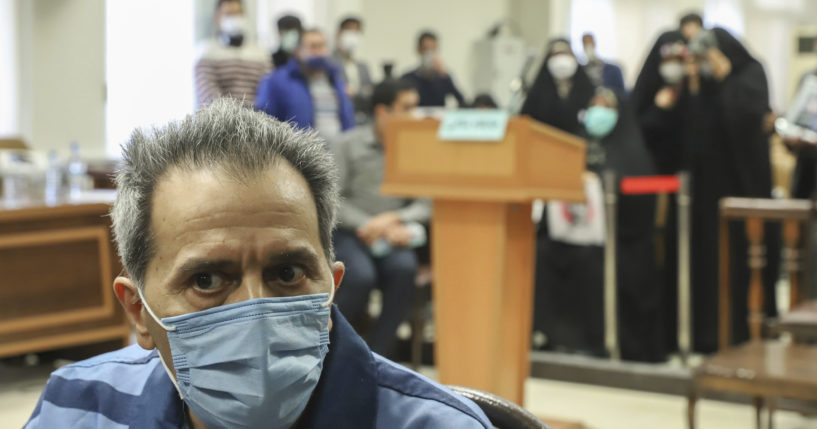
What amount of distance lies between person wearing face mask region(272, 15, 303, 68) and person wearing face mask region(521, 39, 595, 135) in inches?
68.7

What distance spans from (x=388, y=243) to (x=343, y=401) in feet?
13.4

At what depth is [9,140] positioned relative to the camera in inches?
252

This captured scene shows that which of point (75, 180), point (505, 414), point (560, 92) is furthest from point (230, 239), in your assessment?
point (75, 180)

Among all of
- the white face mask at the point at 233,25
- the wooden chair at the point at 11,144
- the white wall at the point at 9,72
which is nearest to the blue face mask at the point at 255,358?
the wooden chair at the point at 11,144

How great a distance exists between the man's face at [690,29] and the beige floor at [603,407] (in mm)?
2137

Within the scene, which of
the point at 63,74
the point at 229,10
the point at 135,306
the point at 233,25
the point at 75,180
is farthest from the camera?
the point at 63,74

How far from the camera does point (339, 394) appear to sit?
4.05 ft

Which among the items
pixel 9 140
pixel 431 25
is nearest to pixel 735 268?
pixel 9 140

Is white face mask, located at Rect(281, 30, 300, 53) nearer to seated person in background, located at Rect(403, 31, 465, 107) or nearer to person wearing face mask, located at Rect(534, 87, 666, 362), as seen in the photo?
person wearing face mask, located at Rect(534, 87, 666, 362)

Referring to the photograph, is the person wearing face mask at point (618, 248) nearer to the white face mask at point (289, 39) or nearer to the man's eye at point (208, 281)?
the white face mask at point (289, 39)

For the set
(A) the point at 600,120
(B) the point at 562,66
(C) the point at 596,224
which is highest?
(B) the point at 562,66

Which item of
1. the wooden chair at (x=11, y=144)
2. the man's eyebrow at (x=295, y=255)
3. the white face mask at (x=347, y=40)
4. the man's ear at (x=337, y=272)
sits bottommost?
the man's ear at (x=337, y=272)

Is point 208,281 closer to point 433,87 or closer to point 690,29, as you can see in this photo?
point 690,29

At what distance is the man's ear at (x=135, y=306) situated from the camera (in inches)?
54.4
